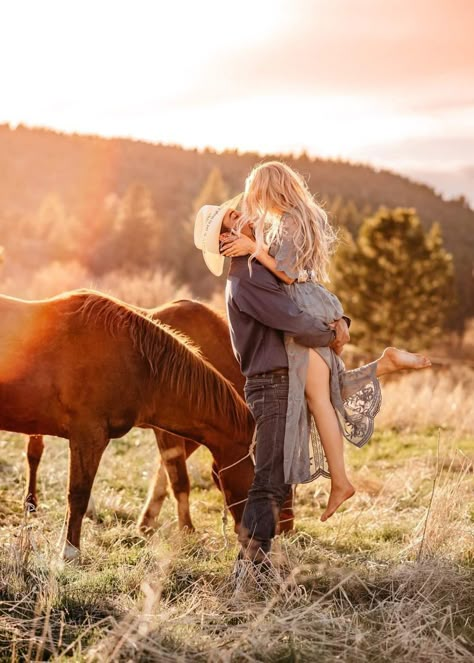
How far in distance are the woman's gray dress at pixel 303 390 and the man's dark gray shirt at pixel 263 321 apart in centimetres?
8

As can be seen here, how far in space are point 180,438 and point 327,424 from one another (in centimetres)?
186

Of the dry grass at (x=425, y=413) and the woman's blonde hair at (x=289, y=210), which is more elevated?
the woman's blonde hair at (x=289, y=210)

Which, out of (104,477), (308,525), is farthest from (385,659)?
(104,477)

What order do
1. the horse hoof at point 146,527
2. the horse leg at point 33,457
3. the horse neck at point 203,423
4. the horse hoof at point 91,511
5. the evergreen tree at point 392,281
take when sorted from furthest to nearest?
the evergreen tree at point 392,281 → the horse leg at point 33,457 → the horse hoof at point 91,511 → the horse hoof at point 146,527 → the horse neck at point 203,423

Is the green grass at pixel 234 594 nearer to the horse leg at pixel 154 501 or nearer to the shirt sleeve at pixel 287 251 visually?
the horse leg at pixel 154 501

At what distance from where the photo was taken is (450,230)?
8775cm

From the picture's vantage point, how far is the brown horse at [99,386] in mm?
4609

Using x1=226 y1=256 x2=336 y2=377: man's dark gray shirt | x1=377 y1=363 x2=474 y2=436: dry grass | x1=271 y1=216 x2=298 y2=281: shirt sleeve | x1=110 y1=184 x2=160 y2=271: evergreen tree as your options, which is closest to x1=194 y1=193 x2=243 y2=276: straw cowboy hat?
x1=226 y1=256 x2=336 y2=377: man's dark gray shirt

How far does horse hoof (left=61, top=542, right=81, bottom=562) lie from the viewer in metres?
4.42

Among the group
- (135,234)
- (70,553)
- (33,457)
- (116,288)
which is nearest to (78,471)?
(70,553)

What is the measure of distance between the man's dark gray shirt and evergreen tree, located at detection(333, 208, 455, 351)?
24.9 m

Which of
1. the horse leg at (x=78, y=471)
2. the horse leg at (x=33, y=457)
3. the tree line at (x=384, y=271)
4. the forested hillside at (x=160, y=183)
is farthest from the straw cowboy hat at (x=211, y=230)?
the forested hillside at (x=160, y=183)

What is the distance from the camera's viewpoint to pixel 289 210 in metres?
4.04

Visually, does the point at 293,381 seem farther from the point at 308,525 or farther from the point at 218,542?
the point at 308,525
